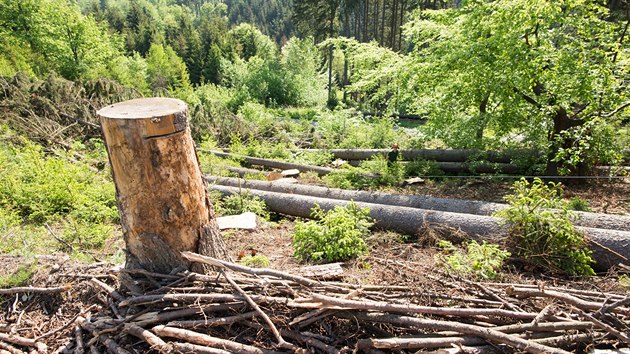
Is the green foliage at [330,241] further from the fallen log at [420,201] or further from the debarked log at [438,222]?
the fallen log at [420,201]

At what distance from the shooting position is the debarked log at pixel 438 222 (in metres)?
4.74

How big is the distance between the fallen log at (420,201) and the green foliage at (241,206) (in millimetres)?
345

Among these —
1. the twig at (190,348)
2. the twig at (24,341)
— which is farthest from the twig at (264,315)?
the twig at (24,341)

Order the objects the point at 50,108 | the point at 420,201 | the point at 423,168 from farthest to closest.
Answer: the point at 50,108 → the point at 423,168 → the point at 420,201

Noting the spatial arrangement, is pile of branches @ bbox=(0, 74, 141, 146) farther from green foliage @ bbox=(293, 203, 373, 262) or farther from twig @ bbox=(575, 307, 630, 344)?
twig @ bbox=(575, 307, 630, 344)

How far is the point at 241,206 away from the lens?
25.3 ft

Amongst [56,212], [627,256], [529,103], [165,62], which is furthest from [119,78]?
[627,256]

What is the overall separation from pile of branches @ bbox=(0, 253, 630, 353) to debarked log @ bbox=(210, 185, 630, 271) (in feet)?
7.39

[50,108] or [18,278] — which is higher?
[50,108]

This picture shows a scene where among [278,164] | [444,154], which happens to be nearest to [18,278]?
[278,164]

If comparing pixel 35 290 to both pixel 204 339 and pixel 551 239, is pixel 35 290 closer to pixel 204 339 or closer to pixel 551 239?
pixel 204 339

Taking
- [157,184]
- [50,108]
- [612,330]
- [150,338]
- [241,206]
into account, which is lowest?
[241,206]

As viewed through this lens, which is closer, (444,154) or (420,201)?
(420,201)

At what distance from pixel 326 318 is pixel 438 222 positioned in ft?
12.4
